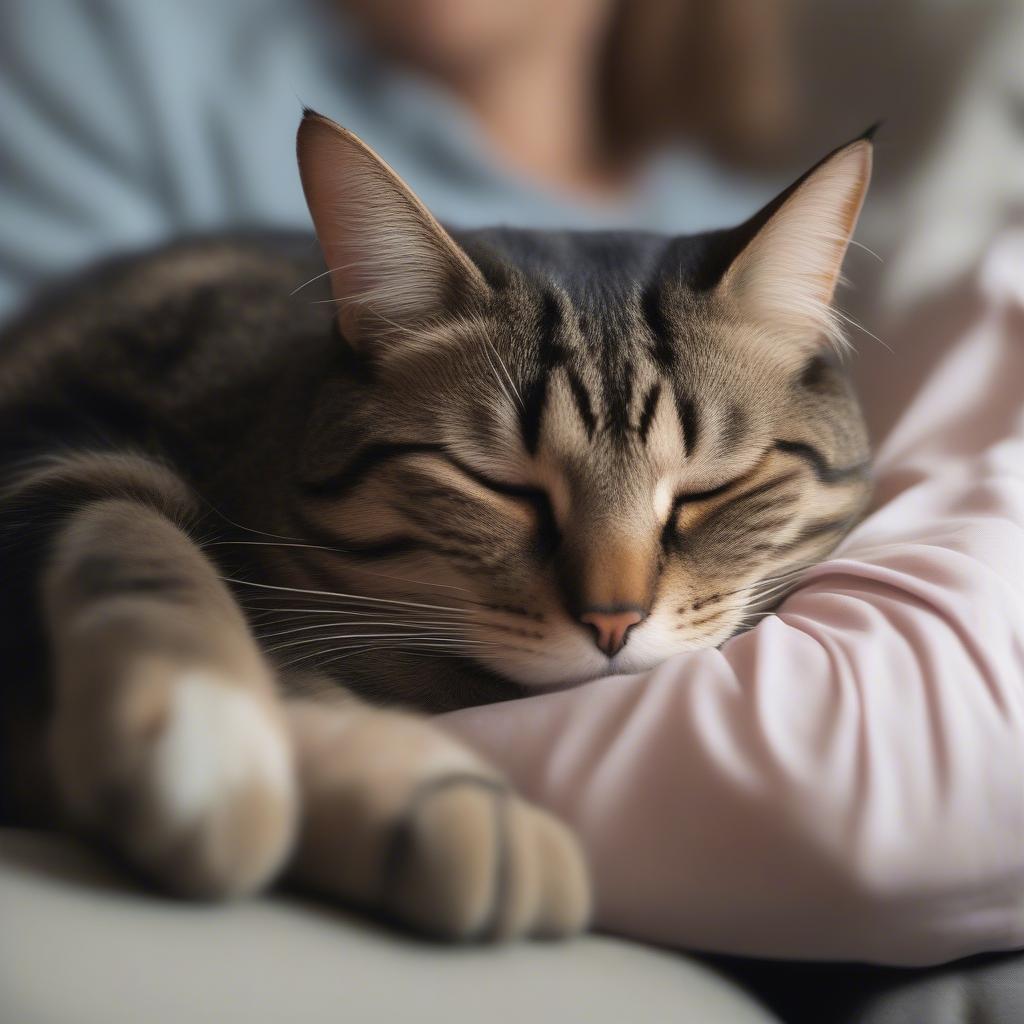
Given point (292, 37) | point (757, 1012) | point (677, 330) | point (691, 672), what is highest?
point (292, 37)

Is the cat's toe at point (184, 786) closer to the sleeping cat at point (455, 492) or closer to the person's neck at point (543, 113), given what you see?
the sleeping cat at point (455, 492)

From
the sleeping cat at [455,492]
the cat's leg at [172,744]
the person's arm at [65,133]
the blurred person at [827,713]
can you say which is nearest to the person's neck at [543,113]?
the blurred person at [827,713]

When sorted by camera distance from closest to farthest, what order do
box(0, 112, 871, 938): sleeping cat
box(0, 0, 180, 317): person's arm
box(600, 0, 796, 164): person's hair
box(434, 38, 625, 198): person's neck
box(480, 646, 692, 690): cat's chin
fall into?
box(0, 112, 871, 938): sleeping cat
box(480, 646, 692, 690): cat's chin
box(600, 0, 796, 164): person's hair
box(0, 0, 180, 317): person's arm
box(434, 38, 625, 198): person's neck

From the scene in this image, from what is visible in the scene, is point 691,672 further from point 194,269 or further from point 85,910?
point 194,269

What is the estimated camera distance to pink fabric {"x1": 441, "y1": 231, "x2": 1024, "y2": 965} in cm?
44

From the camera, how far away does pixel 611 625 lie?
56 cm

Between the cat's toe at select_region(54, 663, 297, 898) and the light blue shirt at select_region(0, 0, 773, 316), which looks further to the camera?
the light blue shirt at select_region(0, 0, 773, 316)

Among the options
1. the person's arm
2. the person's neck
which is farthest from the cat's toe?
the person's neck

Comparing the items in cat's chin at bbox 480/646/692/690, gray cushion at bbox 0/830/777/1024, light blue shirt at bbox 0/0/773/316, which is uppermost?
light blue shirt at bbox 0/0/773/316

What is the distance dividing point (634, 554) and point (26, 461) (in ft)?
1.44

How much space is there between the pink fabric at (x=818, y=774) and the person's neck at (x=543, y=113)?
0.89 meters

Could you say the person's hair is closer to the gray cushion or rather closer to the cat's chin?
the cat's chin

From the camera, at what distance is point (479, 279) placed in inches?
25.3

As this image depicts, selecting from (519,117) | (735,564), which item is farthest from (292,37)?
(735,564)
